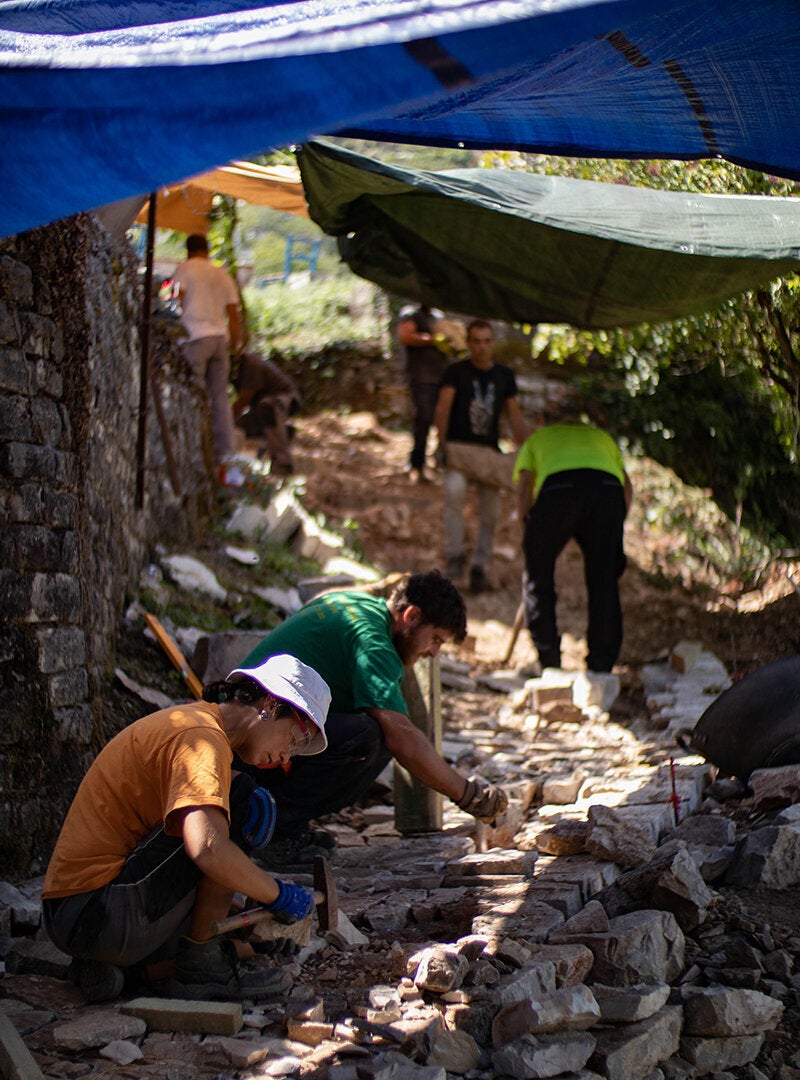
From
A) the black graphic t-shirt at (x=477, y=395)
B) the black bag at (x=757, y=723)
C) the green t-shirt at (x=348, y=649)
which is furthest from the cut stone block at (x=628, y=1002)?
the black graphic t-shirt at (x=477, y=395)

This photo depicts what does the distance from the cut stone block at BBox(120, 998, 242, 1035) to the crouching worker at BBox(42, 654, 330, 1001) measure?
17 centimetres

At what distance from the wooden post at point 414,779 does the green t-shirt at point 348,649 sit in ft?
1.96

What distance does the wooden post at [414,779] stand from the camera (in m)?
4.38

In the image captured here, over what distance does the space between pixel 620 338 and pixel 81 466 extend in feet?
15.6

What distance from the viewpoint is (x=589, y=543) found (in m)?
6.17

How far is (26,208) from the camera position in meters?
2.53

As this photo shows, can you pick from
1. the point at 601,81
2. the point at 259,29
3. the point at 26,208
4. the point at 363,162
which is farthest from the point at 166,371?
the point at 259,29

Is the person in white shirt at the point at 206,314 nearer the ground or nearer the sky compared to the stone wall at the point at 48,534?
nearer the sky

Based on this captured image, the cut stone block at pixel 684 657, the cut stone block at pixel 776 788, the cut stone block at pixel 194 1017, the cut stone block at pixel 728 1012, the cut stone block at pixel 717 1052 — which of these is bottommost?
the cut stone block at pixel 717 1052

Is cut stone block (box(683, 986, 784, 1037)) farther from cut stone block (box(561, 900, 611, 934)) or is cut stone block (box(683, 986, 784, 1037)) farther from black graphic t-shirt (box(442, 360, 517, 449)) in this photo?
black graphic t-shirt (box(442, 360, 517, 449))

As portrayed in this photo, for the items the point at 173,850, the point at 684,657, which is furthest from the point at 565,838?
the point at 684,657

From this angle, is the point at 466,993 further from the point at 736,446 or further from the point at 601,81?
the point at 736,446

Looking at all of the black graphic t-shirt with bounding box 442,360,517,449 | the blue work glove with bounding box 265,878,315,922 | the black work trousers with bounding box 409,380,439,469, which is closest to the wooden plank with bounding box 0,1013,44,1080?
the blue work glove with bounding box 265,878,315,922

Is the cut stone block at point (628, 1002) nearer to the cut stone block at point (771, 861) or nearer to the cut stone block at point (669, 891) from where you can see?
the cut stone block at point (669, 891)
